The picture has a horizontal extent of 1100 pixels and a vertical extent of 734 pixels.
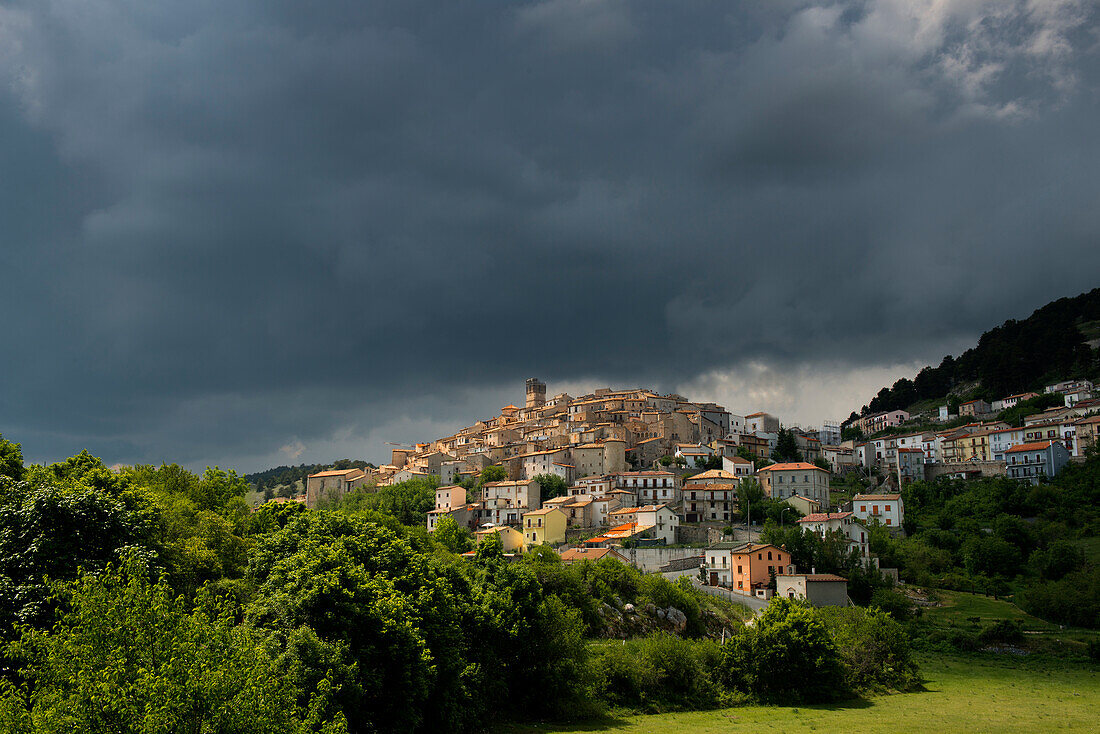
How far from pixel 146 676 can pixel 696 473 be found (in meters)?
90.7

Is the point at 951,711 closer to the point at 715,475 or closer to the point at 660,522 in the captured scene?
the point at 660,522

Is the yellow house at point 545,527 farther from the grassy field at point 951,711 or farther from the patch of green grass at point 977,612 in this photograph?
the grassy field at point 951,711

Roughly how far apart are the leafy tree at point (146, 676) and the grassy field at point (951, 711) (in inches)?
826

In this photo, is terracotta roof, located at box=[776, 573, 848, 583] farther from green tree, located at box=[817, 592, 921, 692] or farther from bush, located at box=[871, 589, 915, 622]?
green tree, located at box=[817, 592, 921, 692]

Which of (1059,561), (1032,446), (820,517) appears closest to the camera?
(1059,561)

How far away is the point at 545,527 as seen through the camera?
83.0 m

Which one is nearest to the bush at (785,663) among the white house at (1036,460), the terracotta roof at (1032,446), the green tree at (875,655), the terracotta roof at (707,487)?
the green tree at (875,655)

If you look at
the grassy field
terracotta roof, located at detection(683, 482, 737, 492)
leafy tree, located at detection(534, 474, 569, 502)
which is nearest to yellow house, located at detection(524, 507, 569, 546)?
leafy tree, located at detection(534, 474, 569, 502)

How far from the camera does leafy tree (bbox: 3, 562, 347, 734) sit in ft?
49.8

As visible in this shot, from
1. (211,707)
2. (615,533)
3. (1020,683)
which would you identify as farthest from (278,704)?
(615,533)

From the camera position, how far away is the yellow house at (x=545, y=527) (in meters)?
82.8

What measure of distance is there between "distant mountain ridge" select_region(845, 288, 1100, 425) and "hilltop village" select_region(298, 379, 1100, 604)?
8703 millimetres

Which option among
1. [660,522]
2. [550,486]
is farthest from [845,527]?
[550,486]

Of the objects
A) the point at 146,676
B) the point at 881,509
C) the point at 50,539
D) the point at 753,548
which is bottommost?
the point at 753,548
